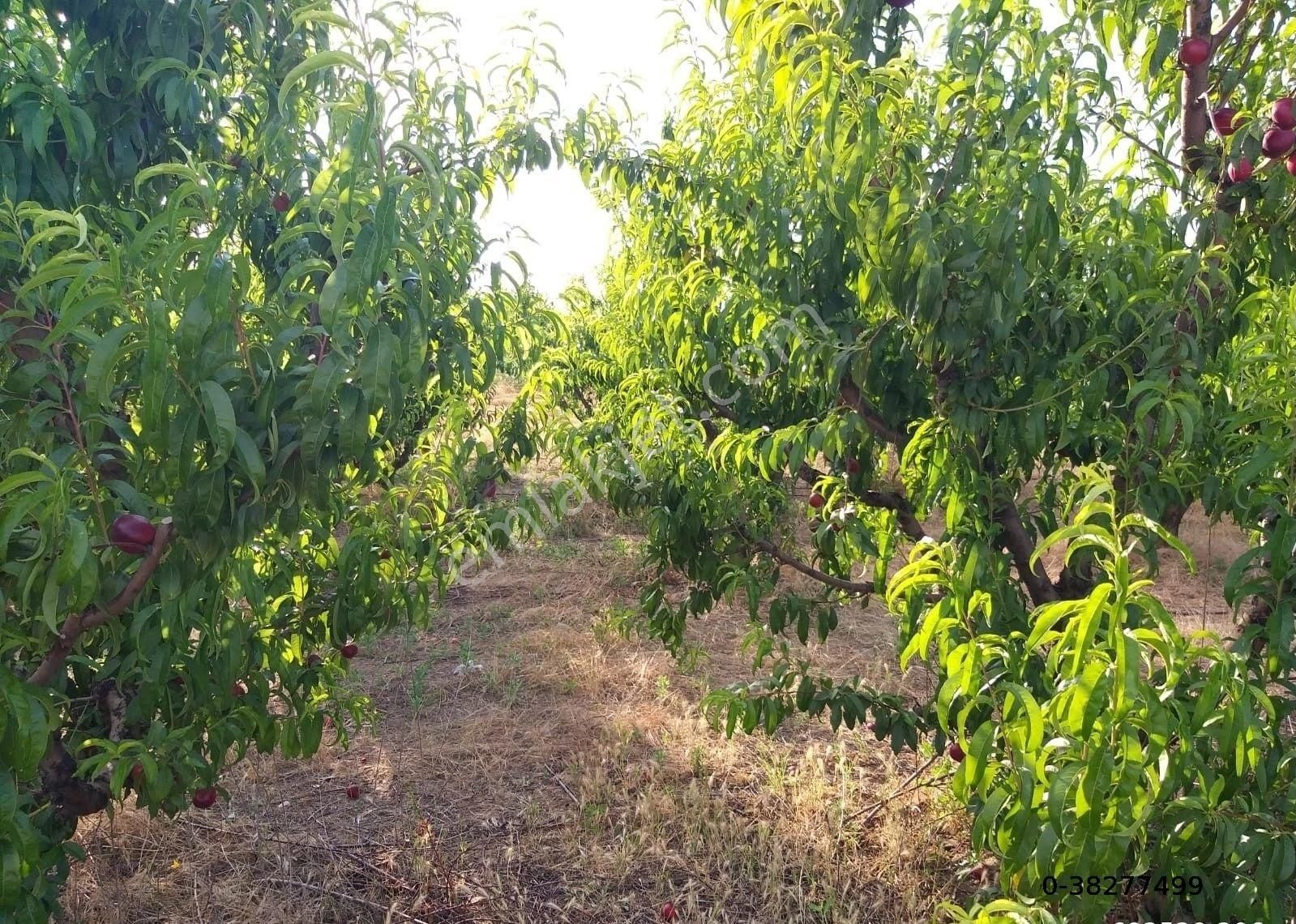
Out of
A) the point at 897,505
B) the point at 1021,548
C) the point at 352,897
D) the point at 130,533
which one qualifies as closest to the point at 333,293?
the point at 130,533

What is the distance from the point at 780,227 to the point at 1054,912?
167cm

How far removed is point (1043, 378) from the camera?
6.15 ft

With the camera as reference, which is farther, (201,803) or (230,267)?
(201,803)

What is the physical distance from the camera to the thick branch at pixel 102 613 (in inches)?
52.9

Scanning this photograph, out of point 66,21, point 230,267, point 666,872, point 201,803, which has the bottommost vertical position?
point 666,872

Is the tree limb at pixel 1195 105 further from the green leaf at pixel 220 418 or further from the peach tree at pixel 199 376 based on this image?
the green leaf at pixel 220 418

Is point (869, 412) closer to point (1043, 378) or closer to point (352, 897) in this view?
point (1043, 378)

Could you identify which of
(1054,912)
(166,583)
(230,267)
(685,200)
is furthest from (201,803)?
(685,200)

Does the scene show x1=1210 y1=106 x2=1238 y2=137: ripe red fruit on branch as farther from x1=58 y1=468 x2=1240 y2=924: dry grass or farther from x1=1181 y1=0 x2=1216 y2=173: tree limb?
x1=58 y1=468 x2=1240 y2=924: dry grass

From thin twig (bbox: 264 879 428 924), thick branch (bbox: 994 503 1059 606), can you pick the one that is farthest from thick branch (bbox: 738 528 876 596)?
thin twig (bbox: 264 879 428 924)

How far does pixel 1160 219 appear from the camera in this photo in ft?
6.15

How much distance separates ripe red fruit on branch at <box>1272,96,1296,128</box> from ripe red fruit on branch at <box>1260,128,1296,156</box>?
0.10 feet

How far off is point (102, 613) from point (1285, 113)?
2.41m

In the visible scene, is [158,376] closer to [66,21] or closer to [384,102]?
[384,102]
